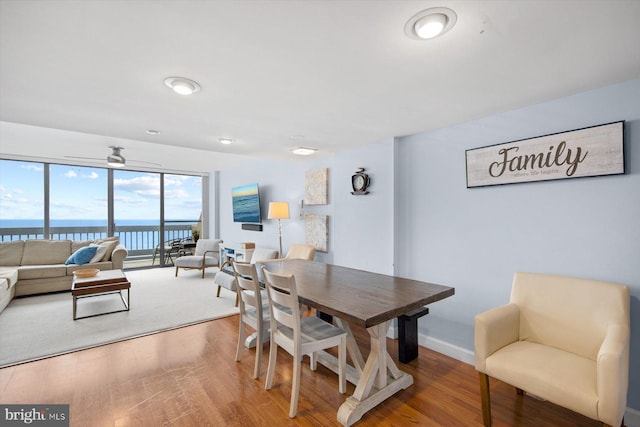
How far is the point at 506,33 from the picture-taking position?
4.26ft

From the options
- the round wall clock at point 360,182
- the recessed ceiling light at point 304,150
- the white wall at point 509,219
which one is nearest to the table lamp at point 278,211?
the recessed ceiling light at point 304,150

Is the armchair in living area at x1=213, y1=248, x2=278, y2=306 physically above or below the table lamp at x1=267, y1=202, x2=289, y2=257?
below

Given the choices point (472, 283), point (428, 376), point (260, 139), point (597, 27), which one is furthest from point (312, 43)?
point (428, 376)

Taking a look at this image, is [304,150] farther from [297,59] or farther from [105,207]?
[105,207]

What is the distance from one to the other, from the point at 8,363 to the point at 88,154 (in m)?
3.86

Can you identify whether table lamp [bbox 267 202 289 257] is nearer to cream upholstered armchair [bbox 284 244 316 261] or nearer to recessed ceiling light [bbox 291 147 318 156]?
cream upholstered armchair [bbox 284 244 316 261]

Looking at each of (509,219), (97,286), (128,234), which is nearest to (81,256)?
(97,286)

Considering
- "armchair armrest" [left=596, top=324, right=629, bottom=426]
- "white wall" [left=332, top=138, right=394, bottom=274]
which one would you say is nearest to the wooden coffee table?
"white wall" [left=332, top=138, right=394, bottom=274]

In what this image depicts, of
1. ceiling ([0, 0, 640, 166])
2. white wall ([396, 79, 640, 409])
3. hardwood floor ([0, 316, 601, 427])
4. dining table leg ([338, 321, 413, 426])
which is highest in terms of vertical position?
ceiling ([0, 0, 640, 166])

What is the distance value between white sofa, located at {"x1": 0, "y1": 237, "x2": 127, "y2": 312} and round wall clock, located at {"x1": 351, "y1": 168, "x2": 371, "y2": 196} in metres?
4.59

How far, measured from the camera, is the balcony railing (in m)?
5.69

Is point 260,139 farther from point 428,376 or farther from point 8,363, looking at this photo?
point 8,363

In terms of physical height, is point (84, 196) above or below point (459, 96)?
below

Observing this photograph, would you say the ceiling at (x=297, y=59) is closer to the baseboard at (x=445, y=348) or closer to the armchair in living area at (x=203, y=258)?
the baseboard at (x=445, y=348)
